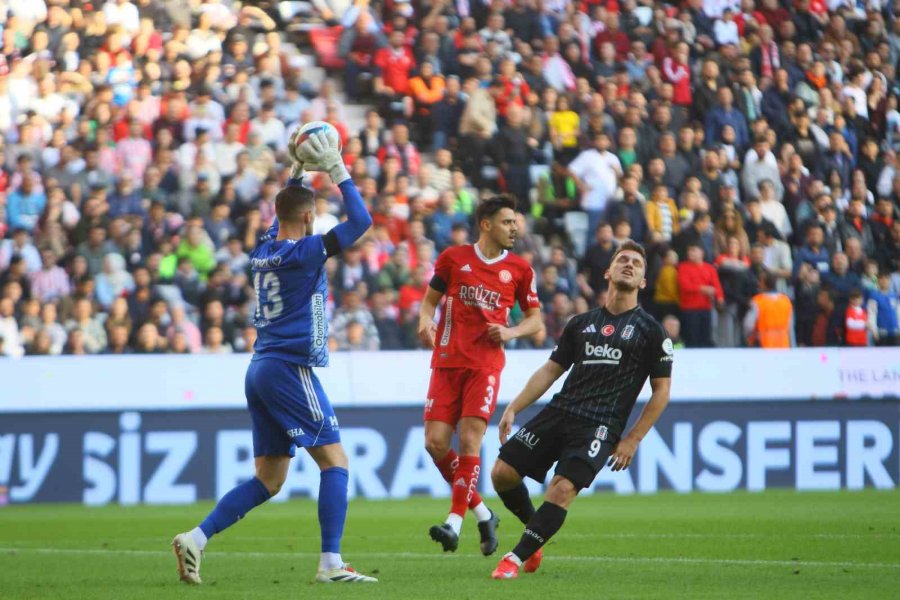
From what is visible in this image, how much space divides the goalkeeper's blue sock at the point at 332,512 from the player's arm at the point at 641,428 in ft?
4.44

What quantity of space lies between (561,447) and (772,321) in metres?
9.74

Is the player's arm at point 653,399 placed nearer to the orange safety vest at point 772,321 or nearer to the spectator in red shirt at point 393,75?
the orange safety vest at point 772,321

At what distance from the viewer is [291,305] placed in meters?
7.91

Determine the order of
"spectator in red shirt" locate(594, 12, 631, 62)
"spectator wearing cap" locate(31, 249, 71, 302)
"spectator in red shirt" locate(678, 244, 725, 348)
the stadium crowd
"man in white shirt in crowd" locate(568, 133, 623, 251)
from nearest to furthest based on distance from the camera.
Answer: "spectator wearing cap" locate(31, 249, 71, 302) → the stadium crowd → "spectator in red shirt" locate(678, 244, 725, 348) → "man in white shirt in crowd" locate(568, 133, 623, 251) → "spectator in red shirt" locate(594, 12, 631, 62)

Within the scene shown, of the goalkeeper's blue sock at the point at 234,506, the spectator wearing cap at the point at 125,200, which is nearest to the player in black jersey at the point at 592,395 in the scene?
the goalkeeper's blue sock at the point at 234,506

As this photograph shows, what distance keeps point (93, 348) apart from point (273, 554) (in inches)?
236

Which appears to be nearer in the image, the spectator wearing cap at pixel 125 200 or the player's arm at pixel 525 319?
the player's arm at pixel 525 319

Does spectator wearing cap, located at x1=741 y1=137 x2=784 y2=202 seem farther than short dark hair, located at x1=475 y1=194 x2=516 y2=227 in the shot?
Yes

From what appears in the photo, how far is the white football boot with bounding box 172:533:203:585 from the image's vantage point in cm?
775

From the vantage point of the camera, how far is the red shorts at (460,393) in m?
9.91

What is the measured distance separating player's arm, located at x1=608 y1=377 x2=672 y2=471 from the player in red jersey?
176 centimetres

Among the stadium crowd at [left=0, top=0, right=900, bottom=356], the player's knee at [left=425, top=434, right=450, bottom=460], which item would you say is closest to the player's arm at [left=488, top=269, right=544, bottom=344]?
the player's knee at [left=425, top=434, right=450, bottom=460]

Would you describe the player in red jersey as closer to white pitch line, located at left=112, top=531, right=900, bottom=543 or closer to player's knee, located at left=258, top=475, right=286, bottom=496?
white pitch line, located at left=112, top=531, right=900, bottom=543

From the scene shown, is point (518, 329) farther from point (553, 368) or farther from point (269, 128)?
point (269, 128)
